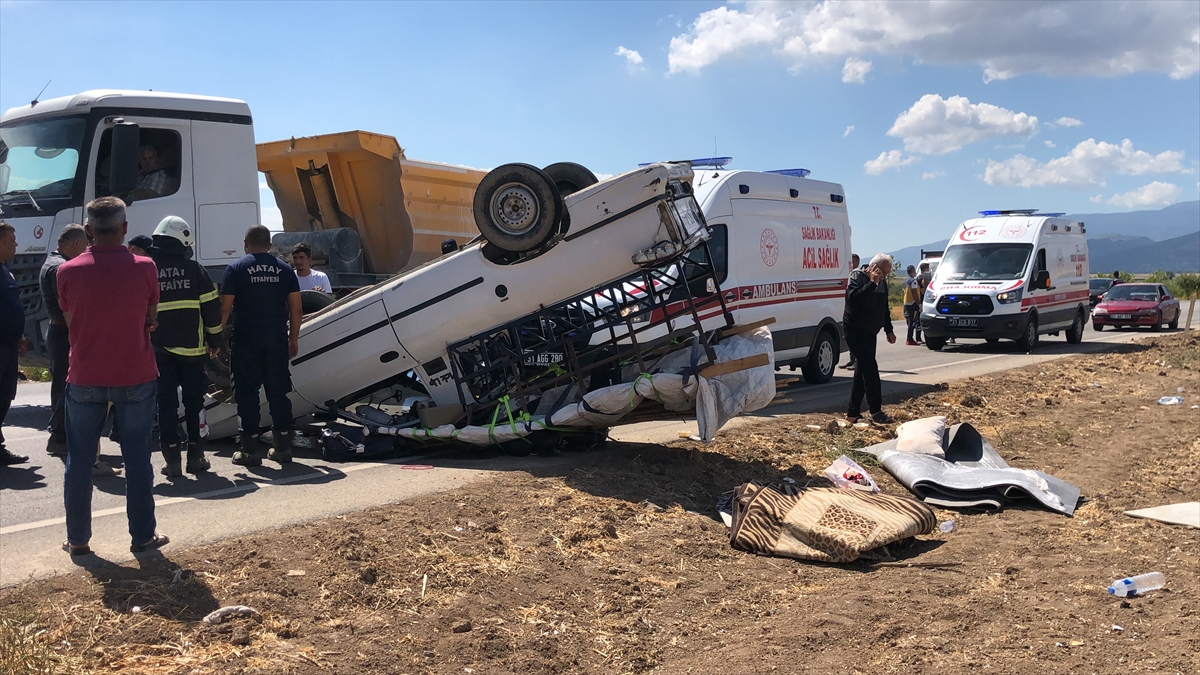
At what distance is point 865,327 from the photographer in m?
9.86

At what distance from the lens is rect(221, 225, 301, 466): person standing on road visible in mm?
7250

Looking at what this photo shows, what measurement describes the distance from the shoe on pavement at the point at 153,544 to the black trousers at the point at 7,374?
11.2ft

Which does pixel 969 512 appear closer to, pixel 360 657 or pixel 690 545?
pixel 690 545

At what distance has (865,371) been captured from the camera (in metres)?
9.98

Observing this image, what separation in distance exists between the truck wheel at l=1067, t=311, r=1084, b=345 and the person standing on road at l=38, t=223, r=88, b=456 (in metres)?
20.5

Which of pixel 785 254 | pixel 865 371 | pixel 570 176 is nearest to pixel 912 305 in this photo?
pixel 785 254

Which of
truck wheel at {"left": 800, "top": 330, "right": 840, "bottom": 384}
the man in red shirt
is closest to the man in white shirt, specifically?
the man in red shirt

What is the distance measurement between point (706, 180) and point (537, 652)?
829cm

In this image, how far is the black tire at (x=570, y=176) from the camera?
322 inches

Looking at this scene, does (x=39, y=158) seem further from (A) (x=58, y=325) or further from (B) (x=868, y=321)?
(B) (x=868, y=321)

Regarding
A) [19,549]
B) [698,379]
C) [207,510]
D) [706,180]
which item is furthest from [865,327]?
[19,549]

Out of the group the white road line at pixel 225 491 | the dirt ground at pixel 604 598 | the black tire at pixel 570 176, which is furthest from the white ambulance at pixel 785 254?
the dirt ground at pixel 604 598

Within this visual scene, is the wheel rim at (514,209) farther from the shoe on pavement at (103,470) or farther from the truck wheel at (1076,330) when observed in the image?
the truck wheel at (1076,330)

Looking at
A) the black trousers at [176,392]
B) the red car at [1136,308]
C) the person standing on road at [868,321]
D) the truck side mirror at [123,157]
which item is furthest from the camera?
the red car at [1136,308]
